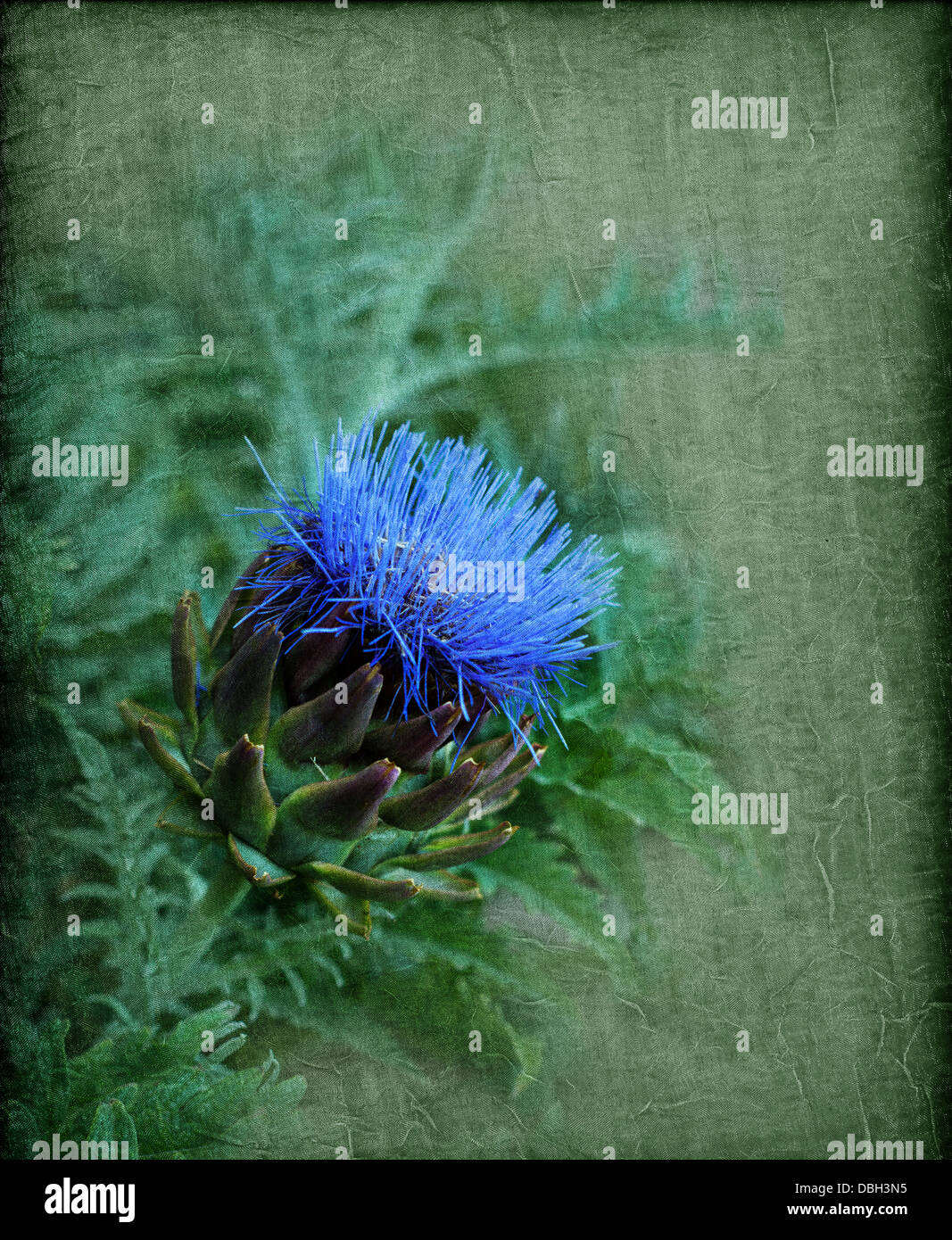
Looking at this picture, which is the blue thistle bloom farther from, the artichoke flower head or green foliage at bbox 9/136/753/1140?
green foliage at bbox 9/136/753/1140

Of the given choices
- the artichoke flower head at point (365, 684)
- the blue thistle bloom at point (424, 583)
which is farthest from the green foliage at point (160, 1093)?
the blue thistle bloom at point (424, 583)

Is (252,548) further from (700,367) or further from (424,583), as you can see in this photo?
(700,367)

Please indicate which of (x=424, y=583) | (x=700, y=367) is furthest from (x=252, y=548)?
(x=700, y=367)

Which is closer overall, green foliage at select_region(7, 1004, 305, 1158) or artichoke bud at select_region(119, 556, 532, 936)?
artichoke bud at select_region(119, 556, 532, 936)

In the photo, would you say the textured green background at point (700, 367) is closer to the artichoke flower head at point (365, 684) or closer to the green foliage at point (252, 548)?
the green foliage at point (252, 548)

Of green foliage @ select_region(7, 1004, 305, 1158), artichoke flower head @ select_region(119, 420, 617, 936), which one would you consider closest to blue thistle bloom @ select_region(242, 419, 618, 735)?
artichoke flower head @ select_region(119, 420, 617, 936)
